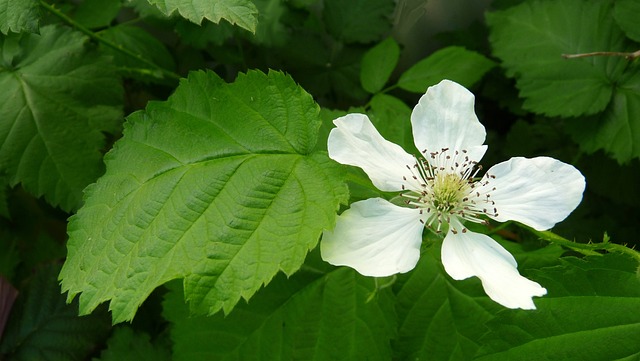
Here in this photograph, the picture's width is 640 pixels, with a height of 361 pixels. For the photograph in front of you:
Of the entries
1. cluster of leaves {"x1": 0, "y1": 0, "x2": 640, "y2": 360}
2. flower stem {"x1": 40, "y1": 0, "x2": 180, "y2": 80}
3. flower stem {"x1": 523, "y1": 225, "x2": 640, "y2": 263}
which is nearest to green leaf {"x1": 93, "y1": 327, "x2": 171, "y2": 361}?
cluster of leaves {"x1": 0, "y1": 0, "x2": 640, "y2": 360}

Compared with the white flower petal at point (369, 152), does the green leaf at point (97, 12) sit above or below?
below

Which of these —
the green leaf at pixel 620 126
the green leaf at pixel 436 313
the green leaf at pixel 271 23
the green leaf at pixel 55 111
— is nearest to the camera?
the green leaf at pixel 436 313

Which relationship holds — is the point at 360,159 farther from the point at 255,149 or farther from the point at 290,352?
the point at 290,352

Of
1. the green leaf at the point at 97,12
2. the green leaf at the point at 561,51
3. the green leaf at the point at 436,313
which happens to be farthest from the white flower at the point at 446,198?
the green leaf at the point at 97,12

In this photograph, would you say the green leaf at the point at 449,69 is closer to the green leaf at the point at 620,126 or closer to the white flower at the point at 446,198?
the green leaf at the point at 620,126

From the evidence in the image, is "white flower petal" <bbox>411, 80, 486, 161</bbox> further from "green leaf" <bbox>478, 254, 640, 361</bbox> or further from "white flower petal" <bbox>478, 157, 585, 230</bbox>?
"green leaf" <bbox>478, 254, 640, 361</bbox>

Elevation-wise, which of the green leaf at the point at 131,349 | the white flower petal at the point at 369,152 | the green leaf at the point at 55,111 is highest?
the white flower petal at the point at 369,152
